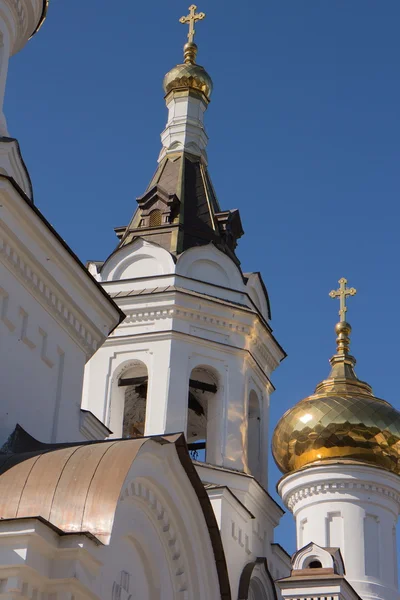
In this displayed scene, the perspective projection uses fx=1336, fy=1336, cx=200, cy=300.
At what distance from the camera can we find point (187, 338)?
14.4 m

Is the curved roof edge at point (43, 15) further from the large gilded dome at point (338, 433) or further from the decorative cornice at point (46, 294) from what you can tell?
the large gilded dome at point (338, 433)

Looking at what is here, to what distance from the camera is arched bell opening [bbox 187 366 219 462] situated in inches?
565

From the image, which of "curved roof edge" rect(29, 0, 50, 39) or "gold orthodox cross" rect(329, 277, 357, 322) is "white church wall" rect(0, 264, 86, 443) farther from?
"gold orthodox cross" rect(329, 277, 357, 322)

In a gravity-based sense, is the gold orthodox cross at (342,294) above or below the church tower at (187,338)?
above

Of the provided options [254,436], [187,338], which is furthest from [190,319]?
[254,436]

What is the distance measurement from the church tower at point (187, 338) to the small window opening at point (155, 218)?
0.01 m

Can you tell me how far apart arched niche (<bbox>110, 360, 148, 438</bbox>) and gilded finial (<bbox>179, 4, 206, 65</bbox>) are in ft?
15.8

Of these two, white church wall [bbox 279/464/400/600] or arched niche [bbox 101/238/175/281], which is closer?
arched niche [bbox 101/238/175/281]

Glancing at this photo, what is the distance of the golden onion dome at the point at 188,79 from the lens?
1712 cm

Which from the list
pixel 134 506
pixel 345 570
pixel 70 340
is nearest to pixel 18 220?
pixel 70 340

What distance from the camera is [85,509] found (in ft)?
24.8

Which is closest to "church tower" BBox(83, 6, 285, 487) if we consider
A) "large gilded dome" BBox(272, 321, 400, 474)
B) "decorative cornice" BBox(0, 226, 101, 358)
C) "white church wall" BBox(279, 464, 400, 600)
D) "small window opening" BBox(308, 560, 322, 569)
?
"small window opening" BBox(308, 560, 322, 569)

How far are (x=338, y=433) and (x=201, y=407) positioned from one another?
197cm

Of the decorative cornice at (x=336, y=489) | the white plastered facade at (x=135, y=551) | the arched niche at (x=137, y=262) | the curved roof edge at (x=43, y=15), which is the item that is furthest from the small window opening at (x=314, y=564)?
the curved roof edge at (x=43, y=15)
